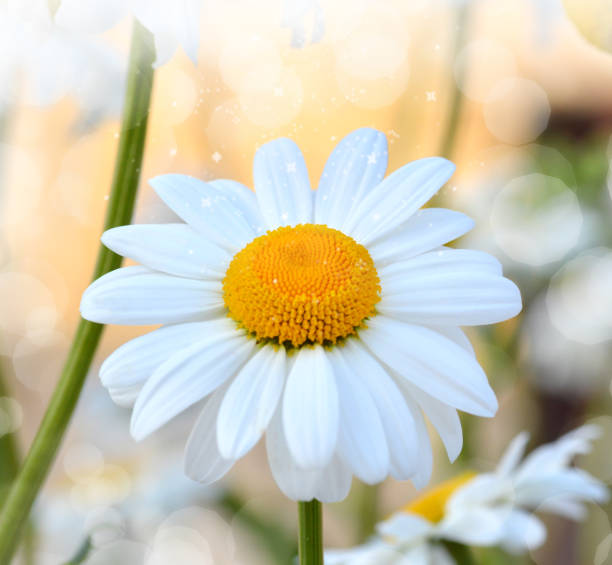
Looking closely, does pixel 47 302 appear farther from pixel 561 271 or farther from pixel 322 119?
pixel 322 119

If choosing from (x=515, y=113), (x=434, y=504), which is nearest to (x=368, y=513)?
(x=434, y=504)

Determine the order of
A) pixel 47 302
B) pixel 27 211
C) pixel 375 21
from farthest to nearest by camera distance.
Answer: pixel 47 302 < pixel 27 211 < pixel 375 21

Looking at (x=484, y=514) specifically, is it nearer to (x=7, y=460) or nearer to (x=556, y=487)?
(x=556, y=487)

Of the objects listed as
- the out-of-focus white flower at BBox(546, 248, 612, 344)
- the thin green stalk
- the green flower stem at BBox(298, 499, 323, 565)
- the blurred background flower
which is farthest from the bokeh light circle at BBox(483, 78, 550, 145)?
the green flower stem at BBox(298, 499, 323, 565)

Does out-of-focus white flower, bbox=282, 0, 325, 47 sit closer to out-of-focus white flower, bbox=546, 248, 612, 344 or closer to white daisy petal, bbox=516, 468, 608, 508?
white daisy petal, bbox=516, 468, 608, 508

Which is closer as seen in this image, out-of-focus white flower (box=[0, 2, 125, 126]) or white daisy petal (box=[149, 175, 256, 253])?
white daisy petal (box=[149, 175, 256, 253])

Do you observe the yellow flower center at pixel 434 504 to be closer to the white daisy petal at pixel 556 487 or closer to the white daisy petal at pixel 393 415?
the white daisy petal at pixel 556 487

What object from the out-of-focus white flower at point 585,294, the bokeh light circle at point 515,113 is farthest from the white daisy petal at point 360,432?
the bokeh light circle at point 515,113

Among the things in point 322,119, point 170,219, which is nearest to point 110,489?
point 170,219
